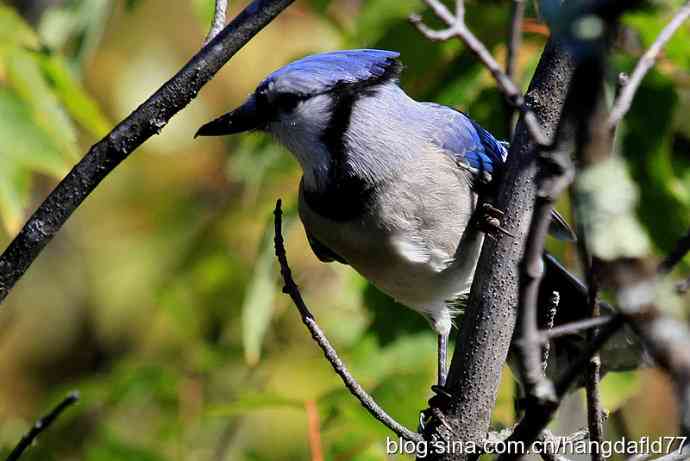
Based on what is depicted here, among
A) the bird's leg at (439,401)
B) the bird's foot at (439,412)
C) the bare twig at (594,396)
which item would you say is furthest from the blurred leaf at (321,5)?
the bare twig at (594,396)

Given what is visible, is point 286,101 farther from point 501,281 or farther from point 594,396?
point 594,396

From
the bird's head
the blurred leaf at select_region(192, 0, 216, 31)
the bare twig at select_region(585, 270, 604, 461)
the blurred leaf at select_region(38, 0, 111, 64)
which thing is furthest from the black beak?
the bare twig at select_region(585, 270, 604, 461)

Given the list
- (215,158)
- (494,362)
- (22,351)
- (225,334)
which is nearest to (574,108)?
(494,362)

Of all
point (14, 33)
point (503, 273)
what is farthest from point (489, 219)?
point (14, 33)

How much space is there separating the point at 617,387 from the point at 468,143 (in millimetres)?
640

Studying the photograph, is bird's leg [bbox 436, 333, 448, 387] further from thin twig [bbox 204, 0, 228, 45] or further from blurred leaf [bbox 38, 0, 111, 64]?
blurred leaf [bbox 38, 0, 111, 64]

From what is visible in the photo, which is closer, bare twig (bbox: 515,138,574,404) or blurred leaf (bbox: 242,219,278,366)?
bare twig (bbox: 515,138,574,404)

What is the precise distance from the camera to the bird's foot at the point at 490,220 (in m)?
1.44

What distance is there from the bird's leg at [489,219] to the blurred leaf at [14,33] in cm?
100

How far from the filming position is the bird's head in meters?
1.90

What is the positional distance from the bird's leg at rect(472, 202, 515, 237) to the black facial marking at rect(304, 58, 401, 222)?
242 millimetres

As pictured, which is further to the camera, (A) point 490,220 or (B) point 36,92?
(B) point 36,92

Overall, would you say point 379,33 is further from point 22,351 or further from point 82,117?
point 22,351

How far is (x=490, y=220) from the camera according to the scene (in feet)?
5.17
